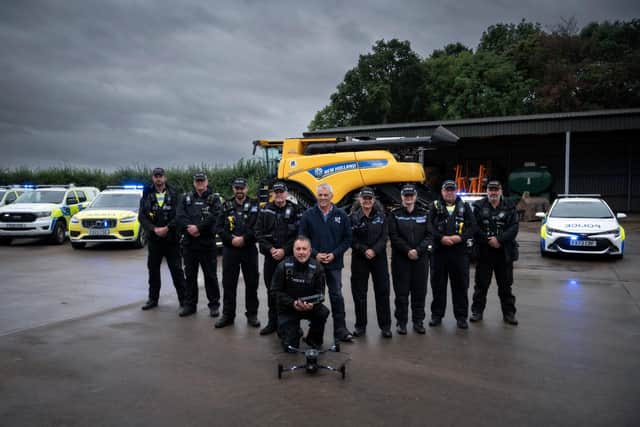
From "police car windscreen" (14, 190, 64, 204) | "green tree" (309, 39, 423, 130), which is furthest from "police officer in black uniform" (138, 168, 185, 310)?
"green tree" (309, 39, 423, 130)

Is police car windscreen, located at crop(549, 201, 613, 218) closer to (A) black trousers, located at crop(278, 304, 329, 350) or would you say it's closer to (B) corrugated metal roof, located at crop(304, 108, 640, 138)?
(A) black trousers, located at crop(278, 304, 329, 350)

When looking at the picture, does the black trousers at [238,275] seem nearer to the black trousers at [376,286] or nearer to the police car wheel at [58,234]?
the black trousers at [376,286]

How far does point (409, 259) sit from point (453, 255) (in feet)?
2.03

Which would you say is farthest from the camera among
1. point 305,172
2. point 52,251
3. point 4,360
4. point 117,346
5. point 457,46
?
point 457,46

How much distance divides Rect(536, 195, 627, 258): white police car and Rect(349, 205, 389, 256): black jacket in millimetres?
6831

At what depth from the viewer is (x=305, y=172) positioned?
625 inches

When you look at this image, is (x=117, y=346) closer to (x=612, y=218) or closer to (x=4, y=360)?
(x=4, y=360)

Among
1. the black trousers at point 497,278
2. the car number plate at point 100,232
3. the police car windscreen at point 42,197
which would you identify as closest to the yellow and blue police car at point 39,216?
the police car windscreen at point 42,197

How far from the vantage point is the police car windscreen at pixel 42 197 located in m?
16.2

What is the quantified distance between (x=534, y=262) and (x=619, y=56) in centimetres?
3394

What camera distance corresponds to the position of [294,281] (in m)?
5.05

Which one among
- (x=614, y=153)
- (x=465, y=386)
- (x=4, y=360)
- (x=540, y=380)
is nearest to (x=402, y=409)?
(x=465, y=386)

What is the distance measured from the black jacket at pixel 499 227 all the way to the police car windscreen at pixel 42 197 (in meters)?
14.4

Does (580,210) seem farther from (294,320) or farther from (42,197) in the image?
(42,197)
